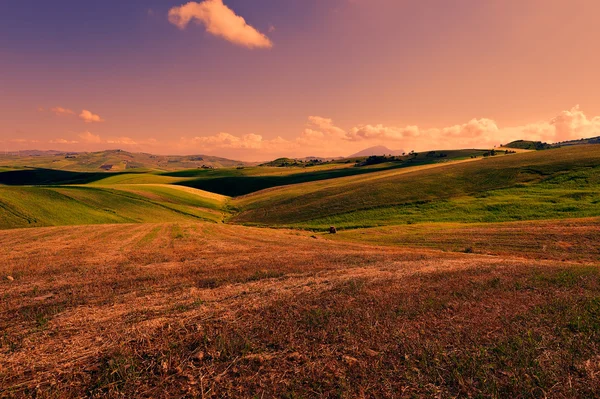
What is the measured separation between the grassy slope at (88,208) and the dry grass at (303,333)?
43064 millimetres

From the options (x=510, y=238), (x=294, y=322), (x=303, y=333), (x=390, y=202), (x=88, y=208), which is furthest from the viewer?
(x=88, y=208)

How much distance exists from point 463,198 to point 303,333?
60.2 m

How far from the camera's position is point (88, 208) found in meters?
61.4

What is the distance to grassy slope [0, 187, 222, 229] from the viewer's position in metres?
50.6

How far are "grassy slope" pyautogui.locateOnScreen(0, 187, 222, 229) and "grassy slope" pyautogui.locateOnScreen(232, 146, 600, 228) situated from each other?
18005 mm

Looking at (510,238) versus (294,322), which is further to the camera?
(510,238)

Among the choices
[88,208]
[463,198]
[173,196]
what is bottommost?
[88,208]

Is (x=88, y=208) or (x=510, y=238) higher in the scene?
(x=510, y=238)

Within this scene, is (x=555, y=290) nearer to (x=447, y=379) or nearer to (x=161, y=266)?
(x=447, y=379)

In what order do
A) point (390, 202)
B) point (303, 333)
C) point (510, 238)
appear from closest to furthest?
point (303, 333)
point (510, 238)
point (390, 202)

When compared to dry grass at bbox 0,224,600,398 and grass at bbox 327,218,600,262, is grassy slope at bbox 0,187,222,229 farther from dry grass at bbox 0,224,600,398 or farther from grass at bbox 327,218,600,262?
grass at bbox 327,218,600,262

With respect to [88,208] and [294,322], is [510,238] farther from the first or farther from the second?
[88,208]

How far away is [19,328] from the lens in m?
10.8

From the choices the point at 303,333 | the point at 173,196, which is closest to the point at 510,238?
the point at 303,333
